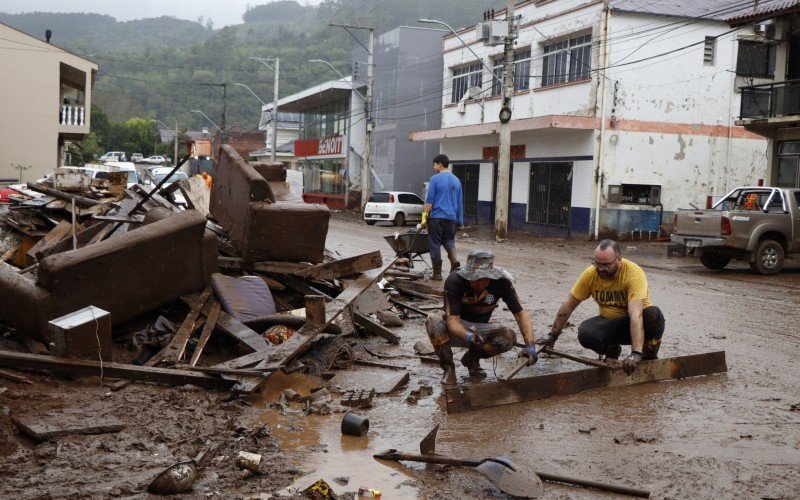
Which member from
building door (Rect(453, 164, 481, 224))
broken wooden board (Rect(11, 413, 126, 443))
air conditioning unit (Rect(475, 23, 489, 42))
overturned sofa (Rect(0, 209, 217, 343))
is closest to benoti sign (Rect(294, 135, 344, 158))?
building door (Rect(453, 164, 481, 224))

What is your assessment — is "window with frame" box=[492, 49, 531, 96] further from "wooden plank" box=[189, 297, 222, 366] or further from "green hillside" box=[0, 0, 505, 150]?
"green hillside" box=[0, 0, 505, 150]

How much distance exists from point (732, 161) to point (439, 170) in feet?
65.3

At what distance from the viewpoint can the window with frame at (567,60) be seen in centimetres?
2794

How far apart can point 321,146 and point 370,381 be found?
46913mm

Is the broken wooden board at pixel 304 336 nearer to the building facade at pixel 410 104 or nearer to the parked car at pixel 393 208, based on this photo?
the parked car at pixel 393 208

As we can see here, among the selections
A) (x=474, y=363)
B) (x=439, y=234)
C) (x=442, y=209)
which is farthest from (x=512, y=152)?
(x=474, y=363)

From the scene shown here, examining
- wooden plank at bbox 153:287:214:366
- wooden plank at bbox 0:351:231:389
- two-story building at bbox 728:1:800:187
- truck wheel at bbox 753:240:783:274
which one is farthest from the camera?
two-story building at bbox 728:1:800:187

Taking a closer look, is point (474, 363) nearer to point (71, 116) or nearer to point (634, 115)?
point (634, 115)

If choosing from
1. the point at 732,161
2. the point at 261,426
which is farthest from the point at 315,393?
the point at 732,161

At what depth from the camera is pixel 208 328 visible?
24.6 ft

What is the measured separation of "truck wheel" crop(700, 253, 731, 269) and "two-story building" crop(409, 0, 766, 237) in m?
9.09

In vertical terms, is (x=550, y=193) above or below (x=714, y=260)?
above

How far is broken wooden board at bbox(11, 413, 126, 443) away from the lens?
5027 mm

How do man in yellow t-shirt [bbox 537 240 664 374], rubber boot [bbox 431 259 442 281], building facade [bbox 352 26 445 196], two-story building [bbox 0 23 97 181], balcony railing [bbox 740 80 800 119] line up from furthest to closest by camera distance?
building facade [bbox 352 26 445 196], two-story building [bbox 0 23 97 181], balcony railing [bbox 740 80 800 119], rubber boot [bbox 431 259 442 281], man in yellow t-shirt [bbox 537 240 664 374]
